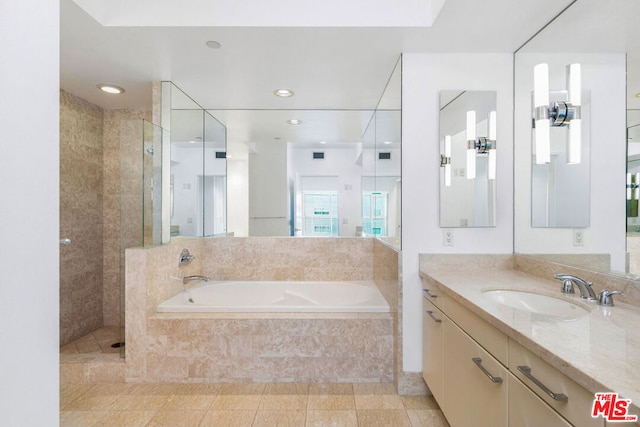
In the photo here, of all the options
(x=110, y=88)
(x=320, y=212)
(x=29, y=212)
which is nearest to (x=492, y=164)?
(x=29, y=212)

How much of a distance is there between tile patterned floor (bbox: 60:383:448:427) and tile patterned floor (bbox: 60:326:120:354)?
38 cm

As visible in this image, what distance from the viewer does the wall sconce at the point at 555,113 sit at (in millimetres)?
1646

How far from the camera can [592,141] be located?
158 centimetres

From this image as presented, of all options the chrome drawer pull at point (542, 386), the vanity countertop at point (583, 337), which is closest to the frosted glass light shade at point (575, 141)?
the vanity countertop at point (583, 337)

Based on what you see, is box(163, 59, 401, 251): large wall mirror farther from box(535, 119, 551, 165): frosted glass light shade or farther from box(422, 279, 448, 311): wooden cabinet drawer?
box(535, 119, 551, 165): frosted glass light shade

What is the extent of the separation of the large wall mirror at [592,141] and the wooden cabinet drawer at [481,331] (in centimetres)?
69

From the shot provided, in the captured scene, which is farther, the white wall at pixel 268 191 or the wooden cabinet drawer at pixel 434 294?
the white wall at pixel 268 191

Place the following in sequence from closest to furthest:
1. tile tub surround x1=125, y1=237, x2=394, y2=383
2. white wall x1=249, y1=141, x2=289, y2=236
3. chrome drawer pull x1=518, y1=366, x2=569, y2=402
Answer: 1. chrome drawer pull x1=518, y1=366, x2=569, y2=402
2. tile tub surround x1=125, y1=237, x2=394, y2=383
3. white wall x1=249, y1=141, x2=289, y2=236

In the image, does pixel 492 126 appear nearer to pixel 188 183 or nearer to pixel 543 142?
pixel 543 142

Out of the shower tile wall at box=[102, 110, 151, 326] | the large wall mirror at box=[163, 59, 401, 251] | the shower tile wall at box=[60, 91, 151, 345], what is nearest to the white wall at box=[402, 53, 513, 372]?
the large wall mirror at box=[163, 59, 401, 251]

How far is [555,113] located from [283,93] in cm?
210

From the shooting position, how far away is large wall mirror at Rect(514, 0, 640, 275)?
143 cm

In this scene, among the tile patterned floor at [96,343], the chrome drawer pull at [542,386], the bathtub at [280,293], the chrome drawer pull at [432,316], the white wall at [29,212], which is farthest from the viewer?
the bathtub at [280,293]

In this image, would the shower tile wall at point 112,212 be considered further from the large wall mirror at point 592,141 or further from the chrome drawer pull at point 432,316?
the large wall mirror at point 592,141
